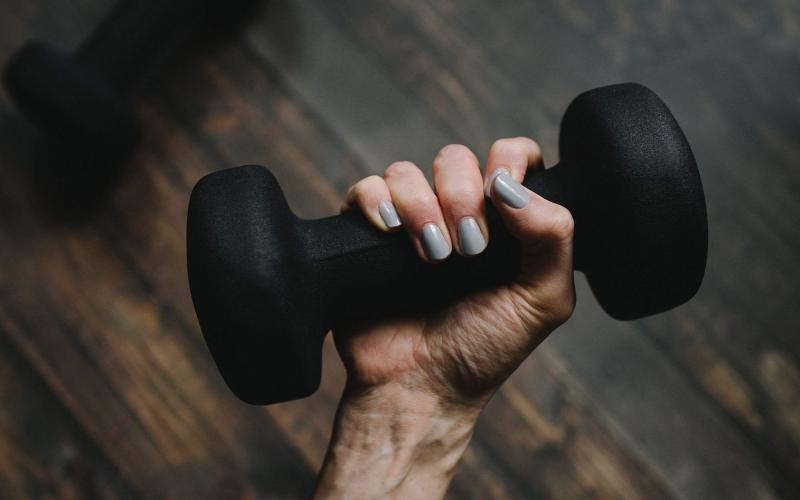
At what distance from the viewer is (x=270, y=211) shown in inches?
26.7

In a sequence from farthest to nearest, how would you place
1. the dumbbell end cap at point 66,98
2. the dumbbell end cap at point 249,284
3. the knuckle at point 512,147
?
the dumbbell end cap at point 66,98, the knuckle at point 512,147, the dumbbell end cap at point 249,284

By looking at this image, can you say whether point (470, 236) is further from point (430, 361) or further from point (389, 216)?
point (430, 361)

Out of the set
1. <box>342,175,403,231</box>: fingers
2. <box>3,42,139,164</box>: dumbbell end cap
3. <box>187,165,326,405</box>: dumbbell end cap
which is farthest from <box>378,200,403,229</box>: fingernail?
<box>3,42,139,164</box>: dumbbell end cap

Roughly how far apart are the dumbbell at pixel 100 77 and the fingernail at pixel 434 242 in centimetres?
81

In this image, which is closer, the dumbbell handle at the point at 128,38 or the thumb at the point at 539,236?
the thumb at the point at 539,236

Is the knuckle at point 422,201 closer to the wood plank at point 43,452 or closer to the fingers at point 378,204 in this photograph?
the fingers at point 378,204

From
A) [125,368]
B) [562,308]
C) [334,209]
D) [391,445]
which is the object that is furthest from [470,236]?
[125,368]

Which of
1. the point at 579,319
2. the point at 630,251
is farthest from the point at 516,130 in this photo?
the point at 630,251

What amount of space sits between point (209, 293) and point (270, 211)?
0.11 metres

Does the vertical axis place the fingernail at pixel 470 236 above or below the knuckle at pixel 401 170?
below

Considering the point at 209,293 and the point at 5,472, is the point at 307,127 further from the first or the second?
the point at 5,472

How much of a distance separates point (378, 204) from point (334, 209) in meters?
0.60

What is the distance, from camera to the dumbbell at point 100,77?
119 centimetres

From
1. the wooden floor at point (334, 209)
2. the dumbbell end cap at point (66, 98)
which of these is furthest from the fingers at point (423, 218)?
the dumbbell end cap at point (66, 98)
